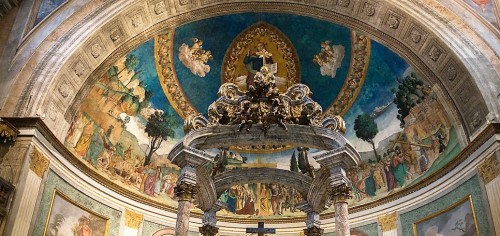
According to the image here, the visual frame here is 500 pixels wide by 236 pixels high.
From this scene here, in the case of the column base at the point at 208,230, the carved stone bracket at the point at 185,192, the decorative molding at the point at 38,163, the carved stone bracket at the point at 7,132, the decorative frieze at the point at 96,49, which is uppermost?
the decorative frieze at the point at 96,49

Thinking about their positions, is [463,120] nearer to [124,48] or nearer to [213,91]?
[213,91]

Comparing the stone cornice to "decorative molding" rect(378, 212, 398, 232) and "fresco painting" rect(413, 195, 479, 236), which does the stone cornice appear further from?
"fresco painting" rect(413, 195, 479, 236)

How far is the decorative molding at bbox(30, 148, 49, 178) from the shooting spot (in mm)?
12694

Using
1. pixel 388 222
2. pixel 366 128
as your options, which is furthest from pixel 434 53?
pixel 388 222

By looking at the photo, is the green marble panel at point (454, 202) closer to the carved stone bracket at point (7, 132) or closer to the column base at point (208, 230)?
the column base at point (208, 230)

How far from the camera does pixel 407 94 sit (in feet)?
54.5

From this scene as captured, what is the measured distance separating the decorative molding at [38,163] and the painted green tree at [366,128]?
11.1 m

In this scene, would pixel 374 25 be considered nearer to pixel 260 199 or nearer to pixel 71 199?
pixel 260 199

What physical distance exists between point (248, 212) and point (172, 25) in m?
8.09

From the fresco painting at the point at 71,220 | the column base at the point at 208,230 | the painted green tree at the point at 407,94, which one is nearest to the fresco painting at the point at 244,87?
the painted green tree at the point at 407,94

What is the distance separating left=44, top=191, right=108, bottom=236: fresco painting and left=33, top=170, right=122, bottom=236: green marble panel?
0.51 ft

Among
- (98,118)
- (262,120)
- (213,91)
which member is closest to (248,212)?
(213,91)

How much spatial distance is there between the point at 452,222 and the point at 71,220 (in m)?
11.3

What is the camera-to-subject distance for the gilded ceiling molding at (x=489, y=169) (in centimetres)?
1233
